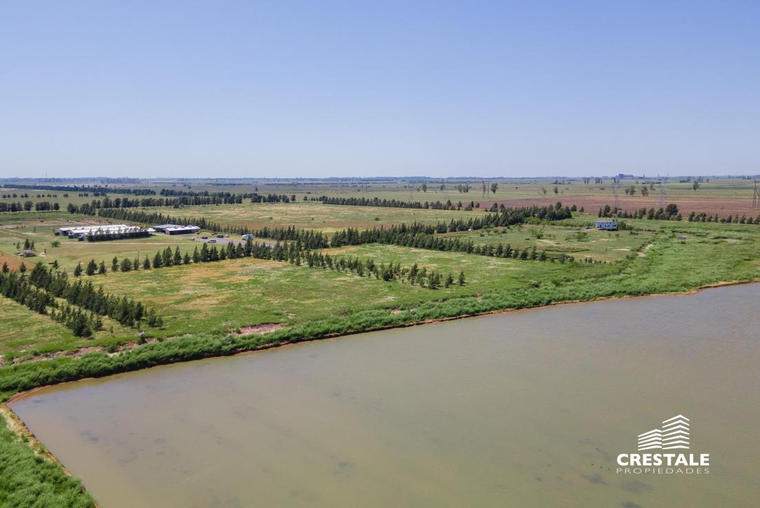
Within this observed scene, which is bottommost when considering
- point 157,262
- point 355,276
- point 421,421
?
point 421,421

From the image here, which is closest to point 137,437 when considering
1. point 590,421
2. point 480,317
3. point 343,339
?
point 343,339

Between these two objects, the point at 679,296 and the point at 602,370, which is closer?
the point at 602,370

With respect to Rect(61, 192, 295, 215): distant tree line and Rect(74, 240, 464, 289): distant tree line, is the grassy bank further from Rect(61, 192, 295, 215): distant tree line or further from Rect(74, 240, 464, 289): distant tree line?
Rect(61, 192, 295, 215): distant tree line

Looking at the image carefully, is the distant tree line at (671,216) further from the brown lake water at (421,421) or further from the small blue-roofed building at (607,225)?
the brown lake water at (421,421)

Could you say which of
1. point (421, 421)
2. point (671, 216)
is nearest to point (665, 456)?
point (421, 421)

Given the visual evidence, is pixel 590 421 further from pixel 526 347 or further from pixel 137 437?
pixel 137 437

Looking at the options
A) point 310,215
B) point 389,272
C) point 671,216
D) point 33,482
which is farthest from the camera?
point 310,215

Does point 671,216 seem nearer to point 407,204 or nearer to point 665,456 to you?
point 407,204
